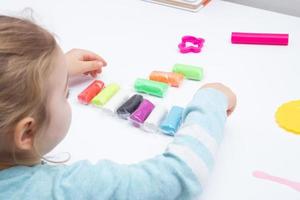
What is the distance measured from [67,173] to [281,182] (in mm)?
258

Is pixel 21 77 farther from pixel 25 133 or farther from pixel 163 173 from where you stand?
pixel 163 173

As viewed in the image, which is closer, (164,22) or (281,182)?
(281,182)

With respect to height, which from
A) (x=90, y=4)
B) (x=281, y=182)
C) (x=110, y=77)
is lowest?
(x=281, y=182)

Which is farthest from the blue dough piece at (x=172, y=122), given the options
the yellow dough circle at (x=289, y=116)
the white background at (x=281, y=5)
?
the white background at (x=281, y=5)

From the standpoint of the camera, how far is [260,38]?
2.69 ft

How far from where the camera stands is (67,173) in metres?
0.50

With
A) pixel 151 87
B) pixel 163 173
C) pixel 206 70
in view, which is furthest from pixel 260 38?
pixel 163 173

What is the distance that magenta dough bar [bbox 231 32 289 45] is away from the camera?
82 cm

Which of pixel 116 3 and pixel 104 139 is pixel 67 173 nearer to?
pixel 104 139

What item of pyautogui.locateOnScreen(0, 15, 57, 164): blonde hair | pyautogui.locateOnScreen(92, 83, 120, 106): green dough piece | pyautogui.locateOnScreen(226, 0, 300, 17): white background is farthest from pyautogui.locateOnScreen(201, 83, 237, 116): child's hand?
pyautogui.locateOnScreen(226, 0, 300, 17): white background

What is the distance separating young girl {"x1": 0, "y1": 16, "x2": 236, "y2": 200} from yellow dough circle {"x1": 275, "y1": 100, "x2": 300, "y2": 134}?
0.13 meters

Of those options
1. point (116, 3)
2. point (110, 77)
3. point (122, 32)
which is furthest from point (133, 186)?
point (116, 3)

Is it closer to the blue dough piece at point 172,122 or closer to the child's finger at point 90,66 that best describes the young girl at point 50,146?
the blue dough piece at point 172,122

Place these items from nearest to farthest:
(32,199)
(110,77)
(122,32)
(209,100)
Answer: (32,199), (209,100), (110,77), (122,32)
